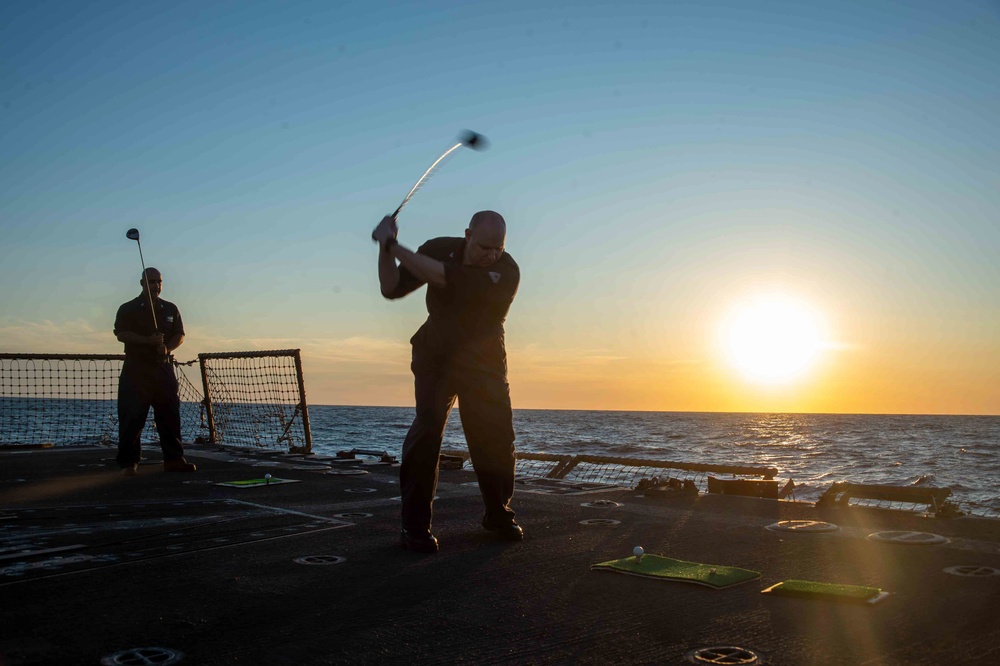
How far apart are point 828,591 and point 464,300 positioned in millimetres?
2252

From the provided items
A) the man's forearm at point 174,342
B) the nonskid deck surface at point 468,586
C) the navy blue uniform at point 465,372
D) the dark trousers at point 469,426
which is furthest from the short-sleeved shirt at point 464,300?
the man's forearm at point 174,342

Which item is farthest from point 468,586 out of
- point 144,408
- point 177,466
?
point 144,408

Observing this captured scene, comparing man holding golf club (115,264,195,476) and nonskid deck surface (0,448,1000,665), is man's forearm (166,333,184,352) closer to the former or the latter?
man holding golf club (115,264,195,476)

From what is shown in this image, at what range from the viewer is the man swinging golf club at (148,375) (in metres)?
8.23

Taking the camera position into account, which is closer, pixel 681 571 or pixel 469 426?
pixel 681 571

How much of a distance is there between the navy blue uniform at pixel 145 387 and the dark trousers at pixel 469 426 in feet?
15.7

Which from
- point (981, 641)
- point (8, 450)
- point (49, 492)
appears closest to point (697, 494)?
point (981, 641)

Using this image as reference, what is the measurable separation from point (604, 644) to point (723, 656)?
35 centimetres

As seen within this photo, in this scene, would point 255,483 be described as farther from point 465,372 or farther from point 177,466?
point 465,372

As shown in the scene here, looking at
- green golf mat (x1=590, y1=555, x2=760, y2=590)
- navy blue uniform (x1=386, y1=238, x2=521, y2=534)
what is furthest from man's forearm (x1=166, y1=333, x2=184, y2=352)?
green golf mat (x1=590, y1=555, x2=760, y2=590)

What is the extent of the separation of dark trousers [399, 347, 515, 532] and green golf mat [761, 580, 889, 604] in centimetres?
166

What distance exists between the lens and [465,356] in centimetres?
444

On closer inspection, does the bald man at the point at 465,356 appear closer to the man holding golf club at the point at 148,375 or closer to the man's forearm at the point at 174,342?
the man holding golf club at the point at 148,375

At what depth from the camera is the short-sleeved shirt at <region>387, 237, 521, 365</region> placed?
14.1 feet
